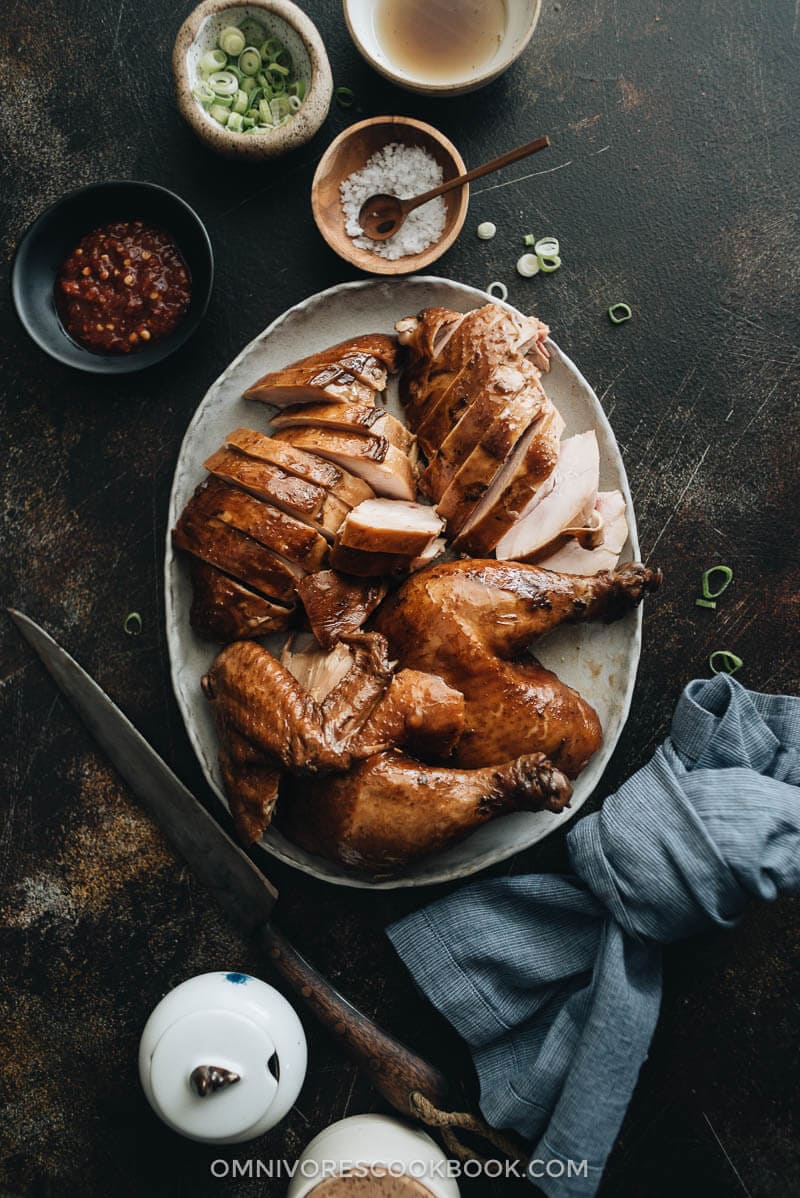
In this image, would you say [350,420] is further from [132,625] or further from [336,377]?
[132,625]

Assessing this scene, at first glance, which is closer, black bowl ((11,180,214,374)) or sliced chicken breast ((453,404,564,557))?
sliced chicken breast ((453,404,564,557))

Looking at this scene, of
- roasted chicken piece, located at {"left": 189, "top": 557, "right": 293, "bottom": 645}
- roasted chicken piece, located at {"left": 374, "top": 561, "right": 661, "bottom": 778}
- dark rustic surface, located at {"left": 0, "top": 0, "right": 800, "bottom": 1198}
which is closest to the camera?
roasted chicken piece, located at {"left": 374, "top": 561, "right": 661, "bottom": 778}

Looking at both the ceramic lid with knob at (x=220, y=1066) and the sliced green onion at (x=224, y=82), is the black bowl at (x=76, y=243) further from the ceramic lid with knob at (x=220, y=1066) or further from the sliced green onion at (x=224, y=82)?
the ceramic lid with knob at (x=220, y=1066)

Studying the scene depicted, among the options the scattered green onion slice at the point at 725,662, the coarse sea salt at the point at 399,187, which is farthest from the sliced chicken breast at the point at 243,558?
the scattered green onion slice at the point at 725,662

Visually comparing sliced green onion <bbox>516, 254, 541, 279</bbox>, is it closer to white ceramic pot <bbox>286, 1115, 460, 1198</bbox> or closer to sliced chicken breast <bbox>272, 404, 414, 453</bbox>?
sliced chicken breast <bbox>272, 404, 414, 453</bbox>

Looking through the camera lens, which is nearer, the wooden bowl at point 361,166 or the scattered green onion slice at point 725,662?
the wooden bowl at point 361,166

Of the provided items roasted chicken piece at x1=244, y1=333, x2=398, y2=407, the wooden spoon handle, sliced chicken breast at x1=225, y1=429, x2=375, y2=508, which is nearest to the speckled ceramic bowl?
the wooden spoon handle

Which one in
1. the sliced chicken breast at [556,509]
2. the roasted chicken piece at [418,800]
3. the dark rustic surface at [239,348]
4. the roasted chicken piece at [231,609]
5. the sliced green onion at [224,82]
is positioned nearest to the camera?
the roasted chicken piece at [418,800]

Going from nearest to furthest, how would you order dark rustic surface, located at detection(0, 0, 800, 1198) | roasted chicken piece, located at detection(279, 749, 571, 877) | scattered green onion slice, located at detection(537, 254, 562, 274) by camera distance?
roasted chicken piece, located at detection(279, 749, 571, 877) < dark rustic surface, located at detection(0, 0, 800, 1198) < scattered green onion slice, located at detection(537, 254, 562, 274)

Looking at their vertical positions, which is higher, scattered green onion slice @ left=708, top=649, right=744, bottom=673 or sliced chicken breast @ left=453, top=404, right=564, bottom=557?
sliced chicken breast @ left=453, top=404, right=564, bottom=557
